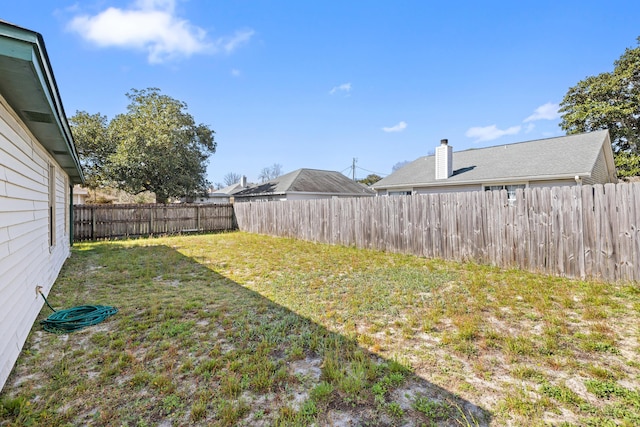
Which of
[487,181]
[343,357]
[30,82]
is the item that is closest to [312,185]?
[487,181]

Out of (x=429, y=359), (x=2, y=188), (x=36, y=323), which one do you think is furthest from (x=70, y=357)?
(x=429, y=359)

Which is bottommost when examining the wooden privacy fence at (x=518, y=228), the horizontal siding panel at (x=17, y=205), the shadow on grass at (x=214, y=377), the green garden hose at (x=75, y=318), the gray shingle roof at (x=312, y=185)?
the shadow on grass at (x=214, y=377)

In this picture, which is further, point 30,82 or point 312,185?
point 312,185

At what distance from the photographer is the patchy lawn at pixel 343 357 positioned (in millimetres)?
1894

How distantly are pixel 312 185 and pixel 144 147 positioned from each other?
1034 centimetres

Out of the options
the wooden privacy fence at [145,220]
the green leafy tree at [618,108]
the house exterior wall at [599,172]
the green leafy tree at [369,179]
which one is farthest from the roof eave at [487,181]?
the green leafy tree at [369,179]

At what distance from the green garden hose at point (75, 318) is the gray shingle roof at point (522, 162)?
13.5m

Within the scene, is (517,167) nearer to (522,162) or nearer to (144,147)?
(522,162)

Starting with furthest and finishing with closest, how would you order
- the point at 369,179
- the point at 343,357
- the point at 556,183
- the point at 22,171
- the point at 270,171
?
the point at 270,171, the point at 369,179, the point at 556,183, the point at 22,171, the point at 343,357

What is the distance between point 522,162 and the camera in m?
12.4

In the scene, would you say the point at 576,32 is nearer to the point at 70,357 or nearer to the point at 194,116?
the point at 70,357

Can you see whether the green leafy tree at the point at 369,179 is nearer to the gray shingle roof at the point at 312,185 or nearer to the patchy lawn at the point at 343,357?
the gray shingle roof at the point at 312,185

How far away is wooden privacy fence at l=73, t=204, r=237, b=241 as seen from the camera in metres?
11.5

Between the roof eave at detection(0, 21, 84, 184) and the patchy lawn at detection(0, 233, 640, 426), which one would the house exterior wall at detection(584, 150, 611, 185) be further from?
the roof eave at detection(0, 21, 84, 184)
